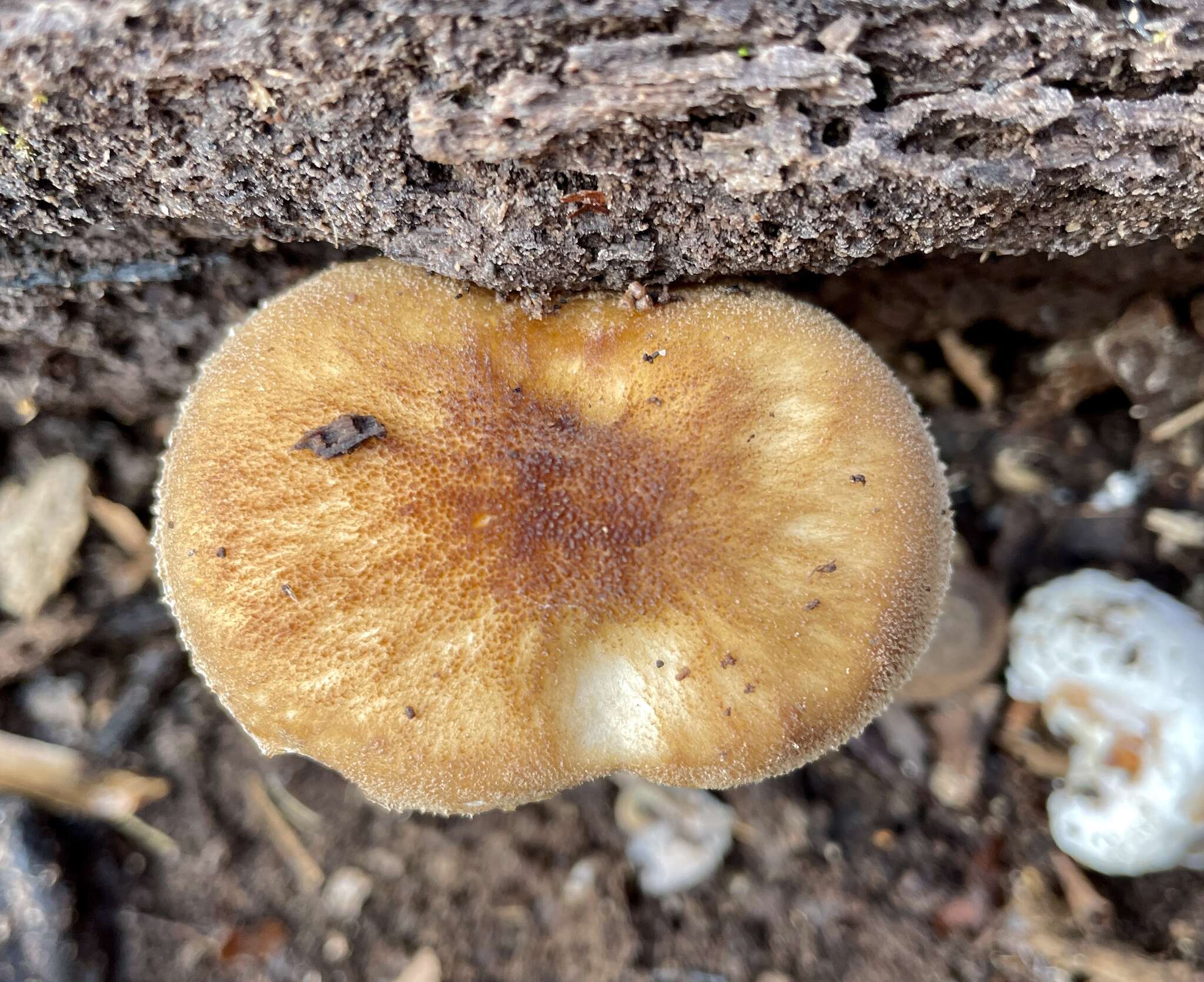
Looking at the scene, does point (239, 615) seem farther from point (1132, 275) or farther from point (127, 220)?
point (1132, 275)

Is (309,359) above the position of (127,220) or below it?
below

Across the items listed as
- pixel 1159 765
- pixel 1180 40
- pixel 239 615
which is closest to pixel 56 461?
pixel 239 615

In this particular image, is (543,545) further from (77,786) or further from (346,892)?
(77,786)

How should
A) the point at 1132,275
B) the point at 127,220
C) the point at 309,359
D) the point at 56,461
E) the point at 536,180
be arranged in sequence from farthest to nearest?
the point at 56,461
the point at 1132,275
the point at 127,220
the point at 309,359
the point at 536,180

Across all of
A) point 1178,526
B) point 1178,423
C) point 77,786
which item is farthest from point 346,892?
point 1178,423

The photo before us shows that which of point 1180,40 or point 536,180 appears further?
point 536,180

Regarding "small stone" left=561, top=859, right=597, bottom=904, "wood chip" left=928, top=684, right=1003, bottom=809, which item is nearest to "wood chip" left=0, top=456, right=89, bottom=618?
"small stone" left=561, top=859, right=597, bottom=904

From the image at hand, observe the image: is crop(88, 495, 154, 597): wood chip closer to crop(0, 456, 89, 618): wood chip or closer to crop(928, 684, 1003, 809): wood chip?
crop(0, 456, 89, 618): wood chip
